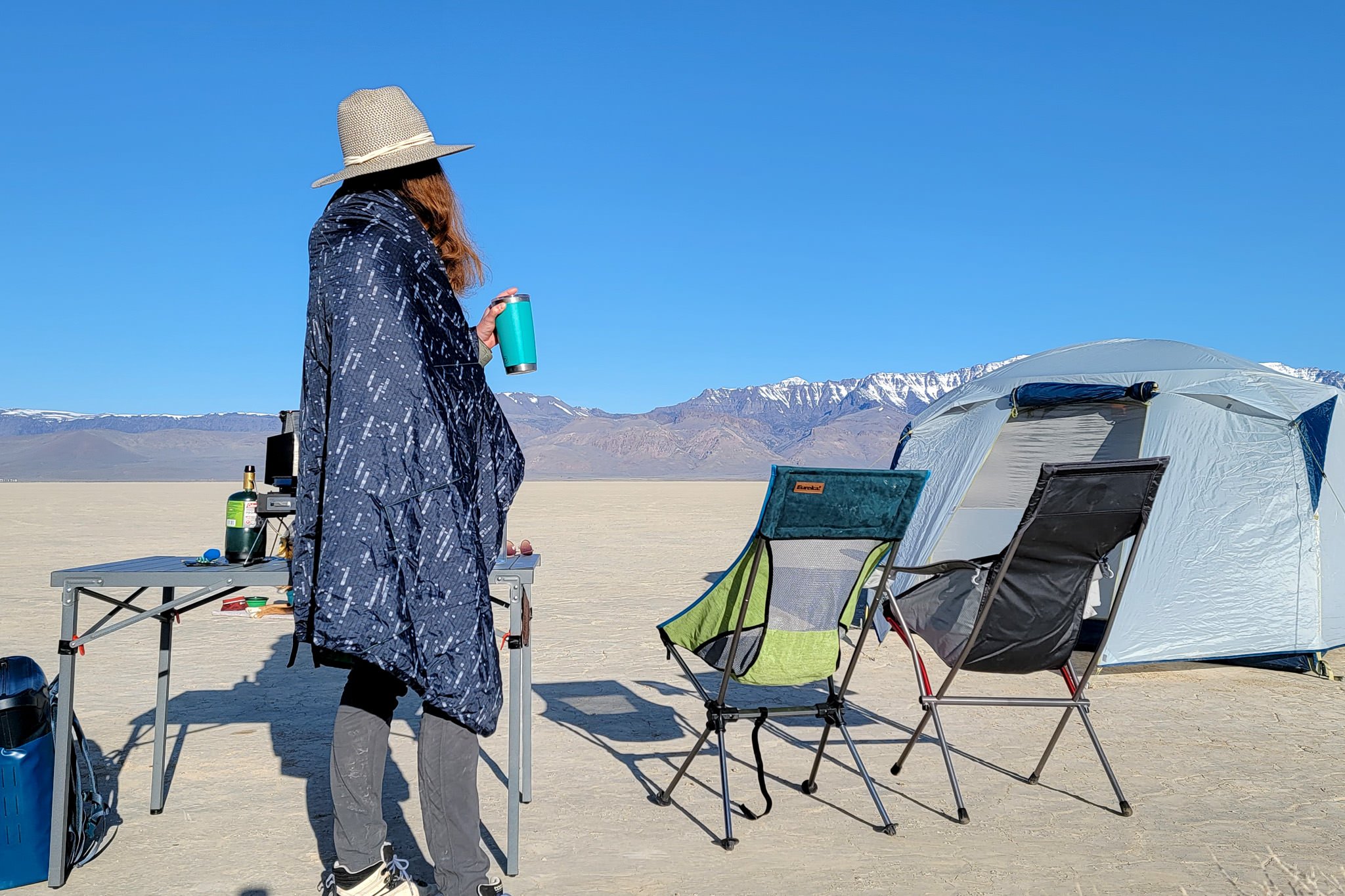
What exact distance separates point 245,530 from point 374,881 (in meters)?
1.14

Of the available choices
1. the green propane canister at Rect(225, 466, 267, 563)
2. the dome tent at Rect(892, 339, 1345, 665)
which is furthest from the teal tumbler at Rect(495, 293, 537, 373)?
the dome tent at Rect(892, 339, 1345, 665)

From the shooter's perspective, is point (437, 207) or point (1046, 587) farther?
point (1046, 587)

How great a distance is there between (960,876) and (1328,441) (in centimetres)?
454

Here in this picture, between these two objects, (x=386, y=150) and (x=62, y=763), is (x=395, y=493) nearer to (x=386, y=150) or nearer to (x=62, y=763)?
(x=386, y=150)

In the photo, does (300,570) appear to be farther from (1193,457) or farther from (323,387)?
(1193,457)

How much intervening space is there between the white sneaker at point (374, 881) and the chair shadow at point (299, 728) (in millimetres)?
524

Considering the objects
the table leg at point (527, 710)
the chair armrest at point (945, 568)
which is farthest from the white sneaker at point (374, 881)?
the chair armrest at point (945, 568)

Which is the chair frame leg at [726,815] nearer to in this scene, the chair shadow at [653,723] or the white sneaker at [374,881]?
the chair shadow at [653,723]

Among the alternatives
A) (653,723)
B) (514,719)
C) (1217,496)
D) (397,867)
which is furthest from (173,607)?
(1217,496)

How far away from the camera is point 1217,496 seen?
6.27 metres

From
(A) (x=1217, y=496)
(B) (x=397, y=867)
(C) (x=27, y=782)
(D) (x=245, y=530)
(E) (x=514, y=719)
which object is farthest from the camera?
(A) (x=1217, y=496)

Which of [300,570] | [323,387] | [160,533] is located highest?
[323,387]

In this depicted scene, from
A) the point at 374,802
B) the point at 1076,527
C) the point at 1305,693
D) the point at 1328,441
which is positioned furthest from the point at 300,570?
the point at 1328,441

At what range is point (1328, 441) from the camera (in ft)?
20.4
